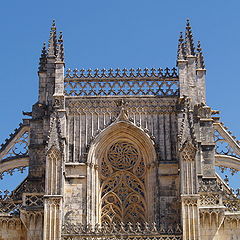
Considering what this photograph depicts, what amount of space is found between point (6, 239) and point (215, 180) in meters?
7.94

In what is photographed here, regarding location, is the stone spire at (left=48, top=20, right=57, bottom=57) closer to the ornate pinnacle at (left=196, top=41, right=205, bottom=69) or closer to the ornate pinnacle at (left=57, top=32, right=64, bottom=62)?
the ornate pinnacle at (left=57, top=32, right=64, bottom=62)

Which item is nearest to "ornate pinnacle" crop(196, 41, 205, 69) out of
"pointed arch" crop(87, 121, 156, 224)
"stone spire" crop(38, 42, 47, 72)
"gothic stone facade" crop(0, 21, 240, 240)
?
"gothic stone facade" crop(0, 21, 240, 240)

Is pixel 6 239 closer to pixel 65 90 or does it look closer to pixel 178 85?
pixel 65 90

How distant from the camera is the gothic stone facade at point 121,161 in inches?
1168

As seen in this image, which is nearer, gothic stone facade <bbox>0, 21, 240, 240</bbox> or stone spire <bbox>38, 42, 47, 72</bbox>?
gothic stone facade <bbox>0, 21, 240, 240</bbox>

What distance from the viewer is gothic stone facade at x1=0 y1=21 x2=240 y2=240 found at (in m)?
29.7

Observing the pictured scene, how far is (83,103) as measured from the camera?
32594 millimetres

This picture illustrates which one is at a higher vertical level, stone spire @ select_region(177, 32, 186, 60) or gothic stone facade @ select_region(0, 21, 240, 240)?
stone spire @ select_region(177, 32, 186, 60)

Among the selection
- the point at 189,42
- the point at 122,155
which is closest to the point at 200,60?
the point at 189,42

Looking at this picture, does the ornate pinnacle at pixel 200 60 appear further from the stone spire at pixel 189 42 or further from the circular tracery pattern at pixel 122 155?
the circular tracery pattern at pixel 122 155

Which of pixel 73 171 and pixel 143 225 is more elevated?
pixel 73 171

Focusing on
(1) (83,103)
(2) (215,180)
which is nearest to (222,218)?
(2) (215,180)

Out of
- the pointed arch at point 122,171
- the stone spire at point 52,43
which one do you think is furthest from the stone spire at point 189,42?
the stone spire at point 52,43

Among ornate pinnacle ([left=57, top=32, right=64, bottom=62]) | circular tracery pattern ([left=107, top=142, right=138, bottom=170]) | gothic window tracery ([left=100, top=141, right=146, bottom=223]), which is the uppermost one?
ornate pinnacle ([left=57, top=32, right=64, bottom=62])
